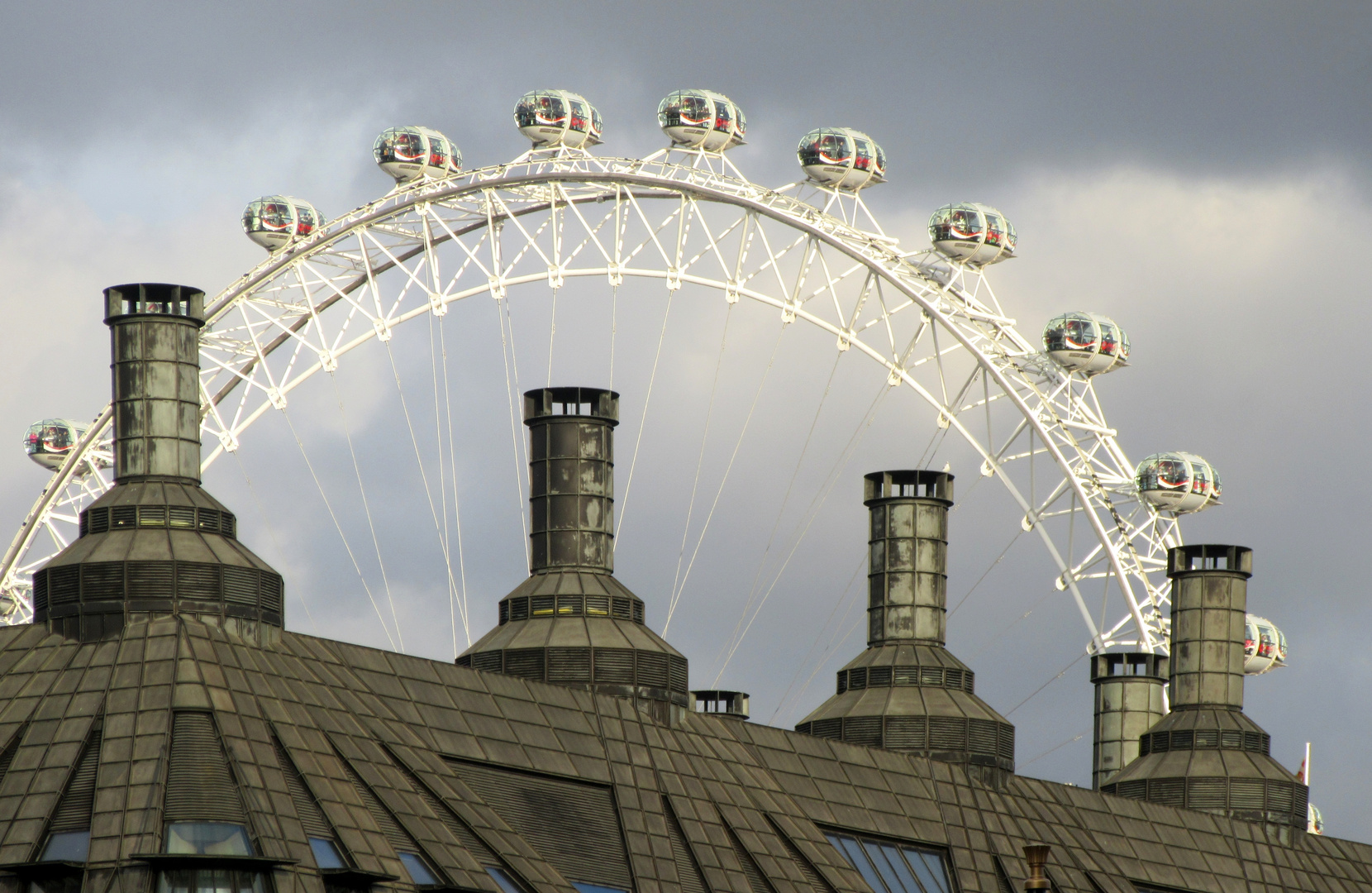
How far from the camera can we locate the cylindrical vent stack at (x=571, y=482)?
5644cm

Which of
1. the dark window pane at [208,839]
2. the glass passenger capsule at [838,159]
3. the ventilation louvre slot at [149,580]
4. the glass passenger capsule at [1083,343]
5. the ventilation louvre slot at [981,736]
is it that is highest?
the glass passenger capsule at [838,159]

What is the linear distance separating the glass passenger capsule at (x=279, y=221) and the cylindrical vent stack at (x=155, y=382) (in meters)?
47.0

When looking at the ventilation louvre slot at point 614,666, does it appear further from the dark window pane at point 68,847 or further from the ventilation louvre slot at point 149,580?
the dark window pane at point 68,847

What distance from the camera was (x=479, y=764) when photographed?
4709cm

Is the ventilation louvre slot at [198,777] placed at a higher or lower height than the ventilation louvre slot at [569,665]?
lower

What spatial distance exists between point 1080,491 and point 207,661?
4976 centimetres

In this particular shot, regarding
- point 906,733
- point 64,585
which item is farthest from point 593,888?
point 906,733

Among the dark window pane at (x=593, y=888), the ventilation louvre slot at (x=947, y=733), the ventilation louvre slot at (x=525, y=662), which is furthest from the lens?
the ventilation louvre slot at (x=947, y=733)

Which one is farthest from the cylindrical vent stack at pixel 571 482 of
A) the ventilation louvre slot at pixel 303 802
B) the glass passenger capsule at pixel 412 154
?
the glass passenger capsule at pixel 412 154

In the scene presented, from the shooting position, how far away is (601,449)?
188 ft

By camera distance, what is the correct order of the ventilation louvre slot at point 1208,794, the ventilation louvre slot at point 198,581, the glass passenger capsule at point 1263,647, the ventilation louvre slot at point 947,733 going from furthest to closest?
the glass passenger capsule at point 1263,647 < the ventilation louvre slot at point 1208,794 < the ventilation louvre slot at point 947,733 < the ventilation louvre slot at point 198,581

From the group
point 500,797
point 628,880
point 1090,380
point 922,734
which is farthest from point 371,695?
point 1090,380

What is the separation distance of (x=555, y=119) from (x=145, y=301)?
40.5 metres

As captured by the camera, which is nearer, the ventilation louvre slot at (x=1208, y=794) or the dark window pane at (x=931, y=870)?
the dark window pane at (x=931, y=870)
